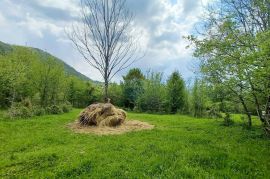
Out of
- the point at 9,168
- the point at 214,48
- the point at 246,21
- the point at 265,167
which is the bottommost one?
the point at 9,168

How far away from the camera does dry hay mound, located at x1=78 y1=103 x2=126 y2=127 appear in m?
16.4

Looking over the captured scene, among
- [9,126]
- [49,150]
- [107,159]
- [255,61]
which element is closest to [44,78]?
[9,126]

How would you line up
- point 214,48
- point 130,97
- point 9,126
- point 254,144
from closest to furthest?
point 254,144 → point 214,48 → point 9,126 → point 130,97

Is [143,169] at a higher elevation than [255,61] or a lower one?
lower

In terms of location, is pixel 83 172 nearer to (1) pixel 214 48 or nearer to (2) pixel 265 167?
(2) pixel 265 167

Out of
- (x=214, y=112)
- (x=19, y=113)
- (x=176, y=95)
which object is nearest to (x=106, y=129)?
(x=19, y=113)

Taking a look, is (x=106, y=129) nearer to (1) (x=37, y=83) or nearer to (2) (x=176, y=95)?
(1) (x=37, y=83)

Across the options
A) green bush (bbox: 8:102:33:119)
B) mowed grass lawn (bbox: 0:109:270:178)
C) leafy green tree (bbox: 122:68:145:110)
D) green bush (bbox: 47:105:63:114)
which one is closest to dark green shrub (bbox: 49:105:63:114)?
green bush (bbox: 47:105:63:114)

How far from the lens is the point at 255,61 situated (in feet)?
27.6

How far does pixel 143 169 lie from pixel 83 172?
1.93 metres

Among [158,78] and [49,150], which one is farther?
[158,78]

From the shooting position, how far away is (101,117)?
1673cm

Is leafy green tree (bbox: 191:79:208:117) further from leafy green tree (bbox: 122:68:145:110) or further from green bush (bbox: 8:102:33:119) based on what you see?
green bush (bbox: 8:102:33:119)

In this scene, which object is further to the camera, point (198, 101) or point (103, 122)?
point (198, 101)
